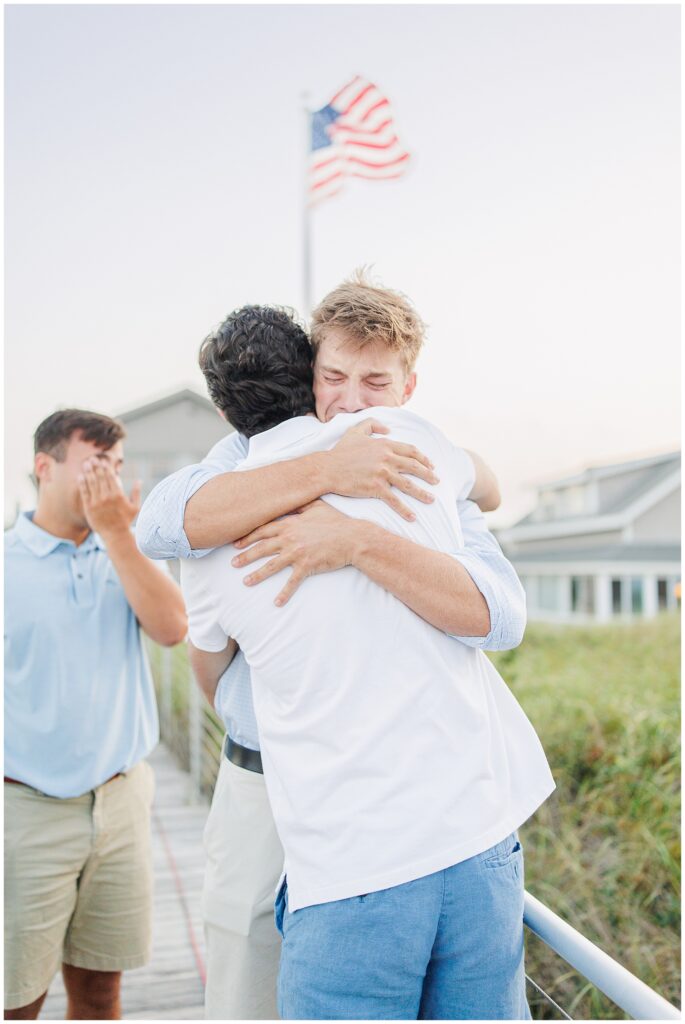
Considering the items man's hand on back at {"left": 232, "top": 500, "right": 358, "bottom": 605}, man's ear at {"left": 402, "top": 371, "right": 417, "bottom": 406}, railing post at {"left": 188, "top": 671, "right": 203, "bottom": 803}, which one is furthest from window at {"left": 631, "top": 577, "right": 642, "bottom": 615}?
man's hand on back at {"left": 232, "top": 500, "right": 358, "bottom": 605}

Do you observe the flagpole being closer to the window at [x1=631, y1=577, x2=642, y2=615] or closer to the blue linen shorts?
the blue linen shorts

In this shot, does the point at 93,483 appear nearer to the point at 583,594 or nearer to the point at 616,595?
the point at 616,595

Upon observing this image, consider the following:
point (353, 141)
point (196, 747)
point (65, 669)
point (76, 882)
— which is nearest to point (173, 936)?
point (76, 882)

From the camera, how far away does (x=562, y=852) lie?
4008 mm

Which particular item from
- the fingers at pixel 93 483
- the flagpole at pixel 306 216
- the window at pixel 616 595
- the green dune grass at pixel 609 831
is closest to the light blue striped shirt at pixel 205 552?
the fingers at pixel 93 483

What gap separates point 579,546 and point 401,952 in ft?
96.3

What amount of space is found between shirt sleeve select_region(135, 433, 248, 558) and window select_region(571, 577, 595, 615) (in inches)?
1087

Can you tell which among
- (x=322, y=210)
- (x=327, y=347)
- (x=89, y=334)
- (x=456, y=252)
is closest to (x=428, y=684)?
(x=327, y=347)

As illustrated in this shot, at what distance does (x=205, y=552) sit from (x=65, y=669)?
1.06 meters

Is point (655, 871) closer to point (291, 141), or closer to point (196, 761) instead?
point (196, 761)

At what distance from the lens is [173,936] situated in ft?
12.1

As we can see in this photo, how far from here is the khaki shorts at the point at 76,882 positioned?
220 centimetres

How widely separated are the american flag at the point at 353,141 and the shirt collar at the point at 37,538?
725 cm

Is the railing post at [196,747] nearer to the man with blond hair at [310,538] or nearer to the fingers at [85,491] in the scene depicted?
the fingers at [85,491]
